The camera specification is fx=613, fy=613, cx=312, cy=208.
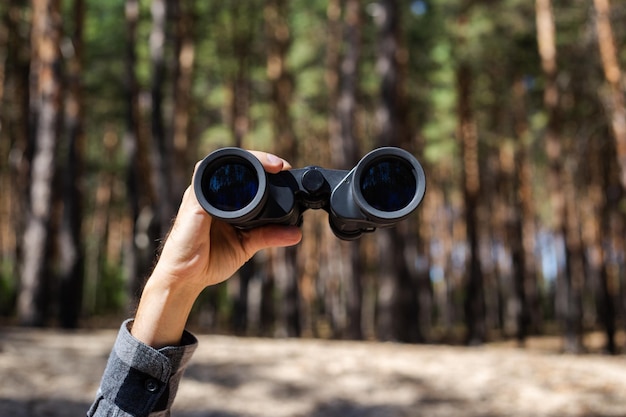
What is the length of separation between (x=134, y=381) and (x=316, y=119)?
72.5 feet

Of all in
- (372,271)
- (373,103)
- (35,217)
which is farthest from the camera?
(372,271)

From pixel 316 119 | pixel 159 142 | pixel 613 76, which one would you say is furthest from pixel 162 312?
pixel 316 119

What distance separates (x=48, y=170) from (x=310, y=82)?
11728 mm

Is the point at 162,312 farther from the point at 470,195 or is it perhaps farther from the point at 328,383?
the point at 470,195

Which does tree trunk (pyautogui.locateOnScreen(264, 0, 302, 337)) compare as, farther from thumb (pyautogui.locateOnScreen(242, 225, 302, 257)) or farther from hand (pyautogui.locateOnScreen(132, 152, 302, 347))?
hand (pyautogui.locateOnScreen(132, 152, 302, 347))

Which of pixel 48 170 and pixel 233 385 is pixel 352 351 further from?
pixel 48 170

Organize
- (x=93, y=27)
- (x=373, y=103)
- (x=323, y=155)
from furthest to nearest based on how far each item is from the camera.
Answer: (x=323, y=155) → (x=373, y=103) → (x=93, y=27)

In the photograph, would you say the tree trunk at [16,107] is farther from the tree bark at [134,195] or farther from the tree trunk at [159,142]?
the tree trunk at [159,142]

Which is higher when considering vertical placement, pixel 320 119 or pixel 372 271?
pixel 320 119

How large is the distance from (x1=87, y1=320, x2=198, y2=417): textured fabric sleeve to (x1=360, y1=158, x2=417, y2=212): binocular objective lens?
30.1 inches

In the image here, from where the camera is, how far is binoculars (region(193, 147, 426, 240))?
1802 mm

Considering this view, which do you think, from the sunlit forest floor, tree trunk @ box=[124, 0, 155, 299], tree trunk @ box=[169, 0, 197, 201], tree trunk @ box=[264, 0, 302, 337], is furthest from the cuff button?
tree trunk @ box=[264, 0, 302, 337]

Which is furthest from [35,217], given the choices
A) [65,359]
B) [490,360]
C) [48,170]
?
[490,360]

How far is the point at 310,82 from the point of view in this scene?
2116 cm
